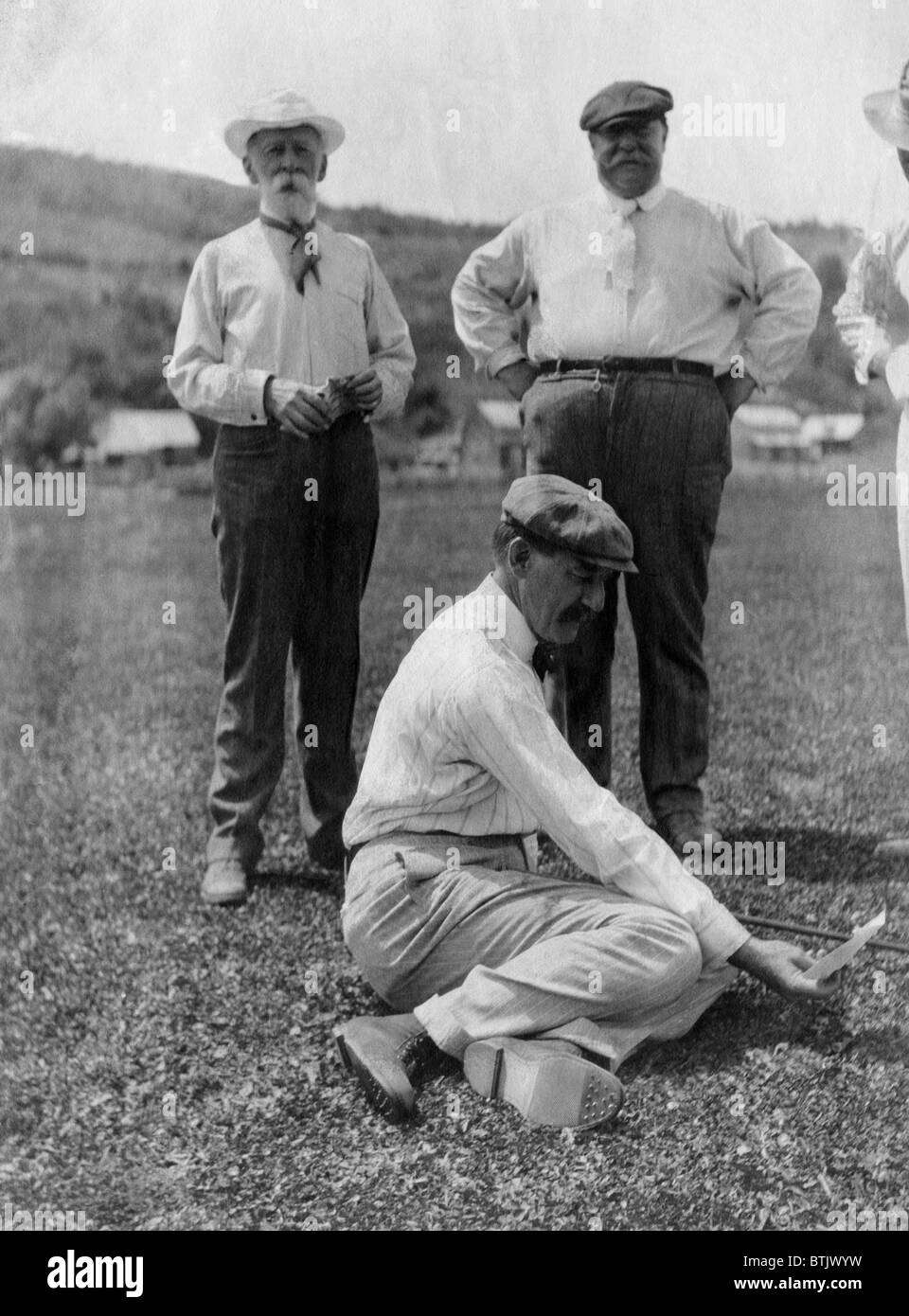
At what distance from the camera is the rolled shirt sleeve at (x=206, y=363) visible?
496cm

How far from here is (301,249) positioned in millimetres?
4988

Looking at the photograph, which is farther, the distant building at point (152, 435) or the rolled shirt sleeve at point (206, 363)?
the distant building at point (152, 435)

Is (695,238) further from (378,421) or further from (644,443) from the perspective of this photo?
(378,421)

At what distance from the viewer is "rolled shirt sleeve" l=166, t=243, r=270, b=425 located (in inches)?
195

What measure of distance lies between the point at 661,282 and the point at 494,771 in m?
1.51

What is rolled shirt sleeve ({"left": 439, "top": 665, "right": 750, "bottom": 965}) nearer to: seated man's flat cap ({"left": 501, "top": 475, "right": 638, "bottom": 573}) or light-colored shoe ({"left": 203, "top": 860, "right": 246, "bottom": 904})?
seated man's flat cap ({"left": 501, "top": 475, "right": 638, "bottom": 573})

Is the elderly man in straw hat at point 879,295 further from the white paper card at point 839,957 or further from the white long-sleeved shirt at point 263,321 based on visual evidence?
the white long-sleeved shirt at point 263,321

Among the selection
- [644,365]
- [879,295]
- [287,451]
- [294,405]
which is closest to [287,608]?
[287,451]

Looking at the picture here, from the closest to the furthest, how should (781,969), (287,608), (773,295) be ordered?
(781,969) → (773,295) → (287,608)

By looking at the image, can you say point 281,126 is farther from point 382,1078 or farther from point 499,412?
point 382,1078

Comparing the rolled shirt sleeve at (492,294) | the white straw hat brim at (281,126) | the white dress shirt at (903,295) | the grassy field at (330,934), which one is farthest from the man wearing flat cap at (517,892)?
the white straw hat brim at (281,126)

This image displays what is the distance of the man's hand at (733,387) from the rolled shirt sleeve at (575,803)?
3.80 feet

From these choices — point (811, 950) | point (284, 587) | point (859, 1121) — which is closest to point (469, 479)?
point (284, 587)

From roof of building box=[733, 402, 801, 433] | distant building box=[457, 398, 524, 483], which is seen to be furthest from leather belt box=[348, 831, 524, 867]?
roof of building box=[733, 402, 801, 433]
